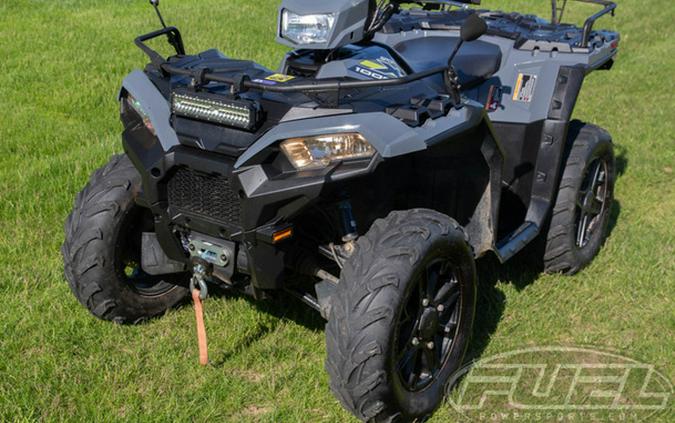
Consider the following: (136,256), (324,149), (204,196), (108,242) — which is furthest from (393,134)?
(136,256)

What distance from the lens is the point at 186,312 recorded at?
14.9ft

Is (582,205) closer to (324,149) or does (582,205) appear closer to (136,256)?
(324,149)

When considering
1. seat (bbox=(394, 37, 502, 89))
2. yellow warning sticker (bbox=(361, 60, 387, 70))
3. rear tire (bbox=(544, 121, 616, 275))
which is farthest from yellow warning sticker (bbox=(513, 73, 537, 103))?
yellow warning sticker (bbox=(361, 60, 387, 70))

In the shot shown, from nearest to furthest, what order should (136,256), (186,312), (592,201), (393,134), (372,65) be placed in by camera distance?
(393,134), (372,65), (136,256), (186,312), (592,201)

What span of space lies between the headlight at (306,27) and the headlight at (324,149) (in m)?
0.63

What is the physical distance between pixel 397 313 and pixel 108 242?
1.46m

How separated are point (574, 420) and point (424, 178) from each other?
1.38 m

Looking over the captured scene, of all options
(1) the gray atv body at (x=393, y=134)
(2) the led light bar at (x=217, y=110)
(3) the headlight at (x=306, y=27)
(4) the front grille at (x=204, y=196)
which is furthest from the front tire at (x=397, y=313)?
(3) the headlight at (x=306, y=27)

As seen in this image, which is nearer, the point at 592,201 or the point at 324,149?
the point at 324,149

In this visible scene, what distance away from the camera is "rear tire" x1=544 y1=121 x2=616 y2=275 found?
4949mm

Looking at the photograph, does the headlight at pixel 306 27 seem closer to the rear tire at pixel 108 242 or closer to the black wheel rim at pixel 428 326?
the rear tire at pixel 108 242

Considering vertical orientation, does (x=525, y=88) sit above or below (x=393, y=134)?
below

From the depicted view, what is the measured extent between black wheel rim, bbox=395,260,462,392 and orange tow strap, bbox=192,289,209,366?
3.02ft

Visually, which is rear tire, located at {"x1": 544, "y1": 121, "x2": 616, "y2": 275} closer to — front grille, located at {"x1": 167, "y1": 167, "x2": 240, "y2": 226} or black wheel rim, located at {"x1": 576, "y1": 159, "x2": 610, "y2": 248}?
black wheel rim, located at {"x1": 576, "y1": 159, "x2": 610, "y2": 248}
